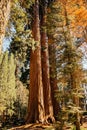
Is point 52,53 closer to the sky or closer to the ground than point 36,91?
closer to the sky

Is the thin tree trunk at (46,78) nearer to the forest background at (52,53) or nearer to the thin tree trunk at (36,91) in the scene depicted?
the forest background at (52,53)

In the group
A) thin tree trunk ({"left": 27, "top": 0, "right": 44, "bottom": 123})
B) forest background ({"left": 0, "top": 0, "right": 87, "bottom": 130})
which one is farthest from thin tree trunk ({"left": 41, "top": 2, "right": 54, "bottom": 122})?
thin tree trunk ({"left": 27, "top": 0, "right": 44, "bottom": 123})

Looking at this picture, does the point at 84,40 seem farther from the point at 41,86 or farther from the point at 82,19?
the point at 41,86

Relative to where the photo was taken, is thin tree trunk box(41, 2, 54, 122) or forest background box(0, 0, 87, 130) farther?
thin tree trunk box(41, 2, 54, 122)

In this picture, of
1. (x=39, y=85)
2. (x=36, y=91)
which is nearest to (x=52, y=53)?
(x=39, y=85)

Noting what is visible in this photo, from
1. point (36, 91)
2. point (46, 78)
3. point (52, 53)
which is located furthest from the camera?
point (52, 53)

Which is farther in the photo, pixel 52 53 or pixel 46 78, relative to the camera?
pixel 52 53

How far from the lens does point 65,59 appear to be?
1153cm

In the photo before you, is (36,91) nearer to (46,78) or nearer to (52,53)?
→ (46,78)

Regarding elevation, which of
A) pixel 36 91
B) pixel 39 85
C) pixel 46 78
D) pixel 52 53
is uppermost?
pixel 52 53

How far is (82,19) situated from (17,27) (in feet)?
15.5

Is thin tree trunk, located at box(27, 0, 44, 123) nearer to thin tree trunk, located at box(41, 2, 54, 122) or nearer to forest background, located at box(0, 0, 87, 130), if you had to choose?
forest background, located at box(0, 0, 87, 130)

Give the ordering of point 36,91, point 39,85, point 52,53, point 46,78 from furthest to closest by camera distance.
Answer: point 52,53 → point 46,78 → point 39,85 → point 36,91

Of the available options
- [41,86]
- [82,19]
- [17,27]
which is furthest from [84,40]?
[17,27]
